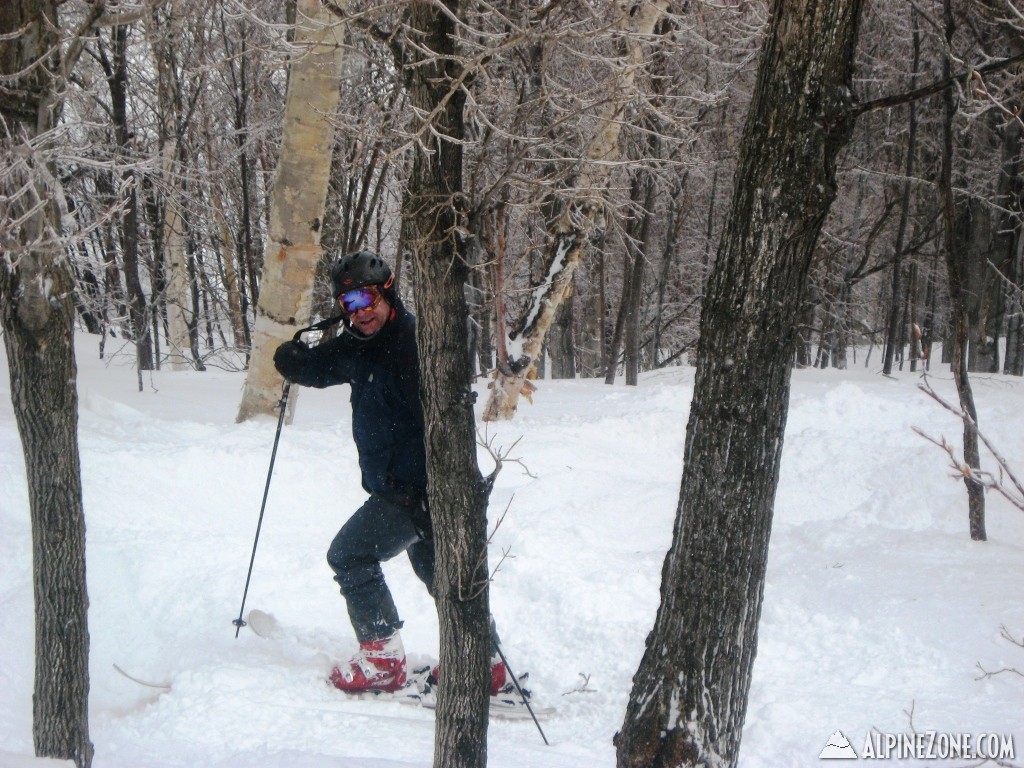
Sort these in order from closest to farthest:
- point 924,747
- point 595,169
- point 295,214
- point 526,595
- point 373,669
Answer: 1. point 924,747
2. point 373,669
3. point 526,595
4. point 295,214
5. point 595,169

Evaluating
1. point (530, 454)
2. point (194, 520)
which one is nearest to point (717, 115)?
point (530, 454)

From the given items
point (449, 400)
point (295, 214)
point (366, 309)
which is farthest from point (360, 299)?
point (295, 214)

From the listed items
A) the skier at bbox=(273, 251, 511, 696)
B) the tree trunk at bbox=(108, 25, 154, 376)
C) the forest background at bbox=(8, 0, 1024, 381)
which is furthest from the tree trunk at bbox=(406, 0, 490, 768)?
the tree trunk at bbox=(108, 25, 154, 376)

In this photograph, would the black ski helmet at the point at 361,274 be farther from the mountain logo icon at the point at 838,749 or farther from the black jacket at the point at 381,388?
the mountain logo icon at the point at 838,749

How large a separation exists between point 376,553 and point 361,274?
1.37 m

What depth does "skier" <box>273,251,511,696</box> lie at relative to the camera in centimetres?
377

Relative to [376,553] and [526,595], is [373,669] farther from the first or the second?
[526,595]

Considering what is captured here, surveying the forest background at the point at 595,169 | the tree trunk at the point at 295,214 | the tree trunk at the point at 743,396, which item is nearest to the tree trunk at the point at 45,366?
the forest background at the point at 595,169

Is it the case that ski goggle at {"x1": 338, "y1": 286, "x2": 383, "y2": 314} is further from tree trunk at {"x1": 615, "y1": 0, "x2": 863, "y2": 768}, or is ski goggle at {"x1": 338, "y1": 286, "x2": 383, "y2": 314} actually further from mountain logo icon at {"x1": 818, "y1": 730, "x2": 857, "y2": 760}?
mountain logo icon at {"x1": 818, "y1": 730, "x2": 857, "y2": 760}

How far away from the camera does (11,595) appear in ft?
16.1

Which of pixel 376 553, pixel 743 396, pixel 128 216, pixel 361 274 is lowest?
pixel 376 553

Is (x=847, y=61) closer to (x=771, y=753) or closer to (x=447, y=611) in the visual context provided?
(x=447, y=611)

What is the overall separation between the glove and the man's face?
1.02 ft

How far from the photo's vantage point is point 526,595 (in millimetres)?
5438
